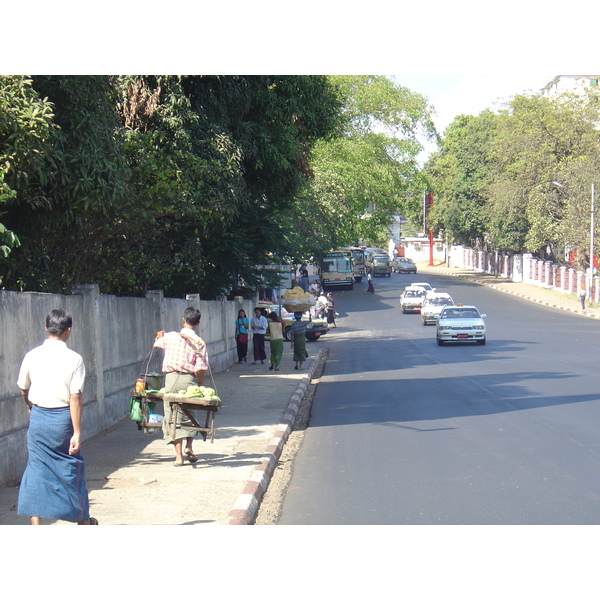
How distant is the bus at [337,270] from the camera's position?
214ft

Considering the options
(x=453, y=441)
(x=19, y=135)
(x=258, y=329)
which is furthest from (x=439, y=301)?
(x=19, y=135)

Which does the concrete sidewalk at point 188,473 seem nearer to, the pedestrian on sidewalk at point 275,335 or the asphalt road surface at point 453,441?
the asphalt road surface at point 453,441

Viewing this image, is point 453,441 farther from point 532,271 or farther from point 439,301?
point 532,271

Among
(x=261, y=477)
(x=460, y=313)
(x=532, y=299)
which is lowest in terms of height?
(x=532, y=299)

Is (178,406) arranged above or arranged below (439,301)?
above

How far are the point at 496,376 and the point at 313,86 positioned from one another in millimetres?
8801

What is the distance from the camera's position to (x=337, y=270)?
216ft

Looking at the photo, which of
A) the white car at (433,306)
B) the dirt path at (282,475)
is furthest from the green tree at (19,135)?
the white car at (433,306)

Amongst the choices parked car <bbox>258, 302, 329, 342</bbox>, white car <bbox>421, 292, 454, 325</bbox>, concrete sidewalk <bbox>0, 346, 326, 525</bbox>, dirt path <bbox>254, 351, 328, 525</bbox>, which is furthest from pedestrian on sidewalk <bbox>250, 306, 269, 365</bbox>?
white car <bbox>421, 292, 454, 325</bbox>

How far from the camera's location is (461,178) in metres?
80.6

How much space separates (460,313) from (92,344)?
71.6 feet
